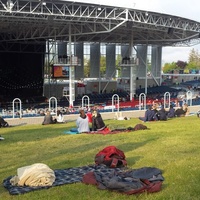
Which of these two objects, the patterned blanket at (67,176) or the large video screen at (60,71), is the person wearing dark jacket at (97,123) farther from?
the large video screen at (60,71)

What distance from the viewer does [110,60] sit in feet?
197

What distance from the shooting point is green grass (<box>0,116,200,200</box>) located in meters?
5.61

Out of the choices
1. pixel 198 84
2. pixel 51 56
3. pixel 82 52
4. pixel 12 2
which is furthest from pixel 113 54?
pixel 12 2

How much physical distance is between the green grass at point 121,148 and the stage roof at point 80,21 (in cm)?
2104

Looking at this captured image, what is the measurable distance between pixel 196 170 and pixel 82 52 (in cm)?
5093

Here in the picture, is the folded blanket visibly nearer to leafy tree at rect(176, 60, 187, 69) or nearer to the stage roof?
the stage roof

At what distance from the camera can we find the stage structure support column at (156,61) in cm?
6247

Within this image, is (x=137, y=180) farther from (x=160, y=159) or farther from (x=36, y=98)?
(x=36, y=98)

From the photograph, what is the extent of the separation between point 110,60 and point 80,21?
25650 mm

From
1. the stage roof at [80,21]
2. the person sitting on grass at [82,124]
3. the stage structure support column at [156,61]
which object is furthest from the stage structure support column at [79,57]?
the person sitting on grass at [82,124]

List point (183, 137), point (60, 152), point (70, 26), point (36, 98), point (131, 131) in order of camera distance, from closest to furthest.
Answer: point (60, 152) < point (183, 137) < point (131, 131) < point (70, 26) < point (36, 98)

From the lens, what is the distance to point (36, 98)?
168 ft

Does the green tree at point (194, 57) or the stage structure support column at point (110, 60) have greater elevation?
the green tree at point (194, 57)

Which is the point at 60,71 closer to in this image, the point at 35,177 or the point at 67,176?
the point at 67,176
